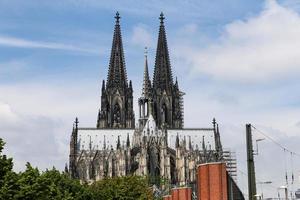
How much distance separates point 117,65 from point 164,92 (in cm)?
1170

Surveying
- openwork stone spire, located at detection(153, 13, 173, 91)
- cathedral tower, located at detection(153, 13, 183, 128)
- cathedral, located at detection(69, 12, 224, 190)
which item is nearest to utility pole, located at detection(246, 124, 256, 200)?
cathedral, located at detection(69, 12, 224, 190)

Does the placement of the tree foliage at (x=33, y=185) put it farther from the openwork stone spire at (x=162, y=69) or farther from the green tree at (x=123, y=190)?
the openwork stone spire at (x=162, y=69)

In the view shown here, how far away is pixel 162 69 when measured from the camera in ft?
500

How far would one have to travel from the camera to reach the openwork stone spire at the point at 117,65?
490ft

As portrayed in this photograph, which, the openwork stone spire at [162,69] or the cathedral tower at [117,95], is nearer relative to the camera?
the cathedral tower at [117,95]

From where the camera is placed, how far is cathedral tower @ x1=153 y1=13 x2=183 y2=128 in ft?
494

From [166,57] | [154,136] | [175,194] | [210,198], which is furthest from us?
[166,57]

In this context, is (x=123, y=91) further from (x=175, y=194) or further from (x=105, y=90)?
(x=175, y=194)

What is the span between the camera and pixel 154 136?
140 metres

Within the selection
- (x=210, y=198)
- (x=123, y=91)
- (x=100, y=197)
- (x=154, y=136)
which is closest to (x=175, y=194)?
(x=210, y=198)

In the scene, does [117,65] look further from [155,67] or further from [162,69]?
[162,69]

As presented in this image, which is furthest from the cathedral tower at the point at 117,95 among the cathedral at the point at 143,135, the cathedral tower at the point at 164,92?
the cathedral tower at the point at 164,92

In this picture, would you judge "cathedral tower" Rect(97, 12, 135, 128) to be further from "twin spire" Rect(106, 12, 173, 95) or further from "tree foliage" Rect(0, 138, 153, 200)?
"tree foliage" Rect(0, 138, 153, 200)

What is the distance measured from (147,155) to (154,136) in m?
5.24
